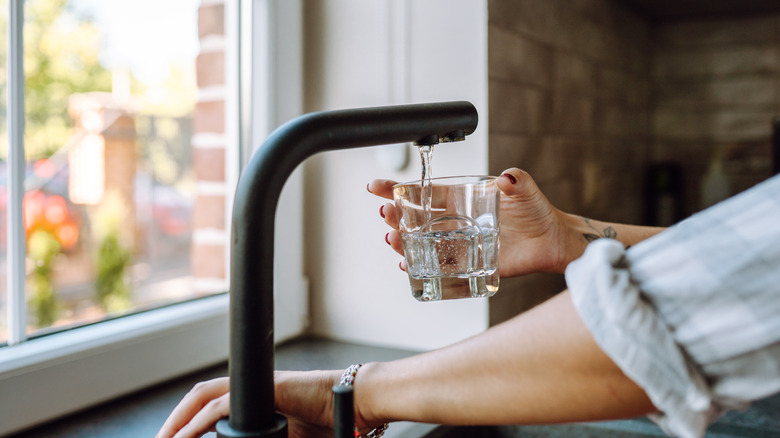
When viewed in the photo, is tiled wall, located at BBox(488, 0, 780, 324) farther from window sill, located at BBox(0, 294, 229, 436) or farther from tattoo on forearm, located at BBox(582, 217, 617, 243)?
window sill, located at BBox(0, 294, 229, 436)

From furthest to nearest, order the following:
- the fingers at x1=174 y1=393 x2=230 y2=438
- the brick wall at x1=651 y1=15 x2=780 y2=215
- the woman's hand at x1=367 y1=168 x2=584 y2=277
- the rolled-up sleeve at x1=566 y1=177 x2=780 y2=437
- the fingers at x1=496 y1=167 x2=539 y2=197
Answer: the brick wall at x1=651 y1=15 x2=780 y2=215, the woman's hand at x1=367 y1=168 x2=584 y2=277, the fingers at x1=496 y1=167 x2=539 y2=197, the fingers at x1=174 y1=393 x2=230 y2=438, the rolled-up sleeve at x1=566 y1=177 x2=780 y2=437

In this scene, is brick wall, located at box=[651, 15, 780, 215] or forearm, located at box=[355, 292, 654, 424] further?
brick wall, located at box=[651, 15, 780, 215]

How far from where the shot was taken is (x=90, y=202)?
1934 millimetres

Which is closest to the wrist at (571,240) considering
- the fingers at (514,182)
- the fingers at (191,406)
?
the fingers at (514,182)

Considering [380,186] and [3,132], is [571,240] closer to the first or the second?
[380,186]

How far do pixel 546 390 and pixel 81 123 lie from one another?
5.36 ft

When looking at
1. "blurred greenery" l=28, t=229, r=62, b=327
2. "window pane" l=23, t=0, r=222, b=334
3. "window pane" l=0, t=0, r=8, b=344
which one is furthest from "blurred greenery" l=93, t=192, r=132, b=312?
"window pane" l=0, t=0, r=8, b=344

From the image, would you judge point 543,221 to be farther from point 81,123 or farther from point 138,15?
point 81,123

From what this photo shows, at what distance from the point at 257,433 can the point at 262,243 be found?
129 millimetres

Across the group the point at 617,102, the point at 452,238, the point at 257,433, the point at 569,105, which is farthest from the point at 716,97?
the point at 257,433

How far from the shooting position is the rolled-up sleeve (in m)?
0.39

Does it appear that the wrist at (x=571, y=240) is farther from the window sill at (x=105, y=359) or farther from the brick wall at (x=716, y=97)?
the brick wall at (x=716, y=97)

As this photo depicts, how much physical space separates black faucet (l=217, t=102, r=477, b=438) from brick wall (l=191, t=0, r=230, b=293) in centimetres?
75

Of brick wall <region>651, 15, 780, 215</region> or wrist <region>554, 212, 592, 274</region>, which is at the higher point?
brick wall <region>651, 15, 780, 215</region>
